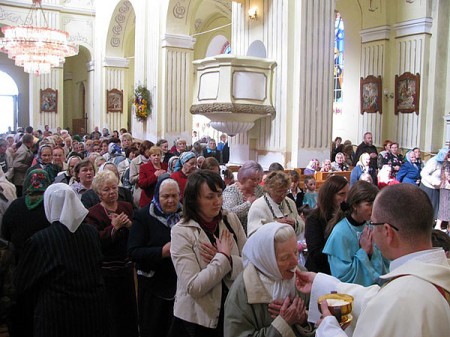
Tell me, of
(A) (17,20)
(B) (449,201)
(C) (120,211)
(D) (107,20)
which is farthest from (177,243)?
(A) (17,20)

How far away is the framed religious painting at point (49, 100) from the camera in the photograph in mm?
22078

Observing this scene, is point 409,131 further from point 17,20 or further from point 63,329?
point 17,20

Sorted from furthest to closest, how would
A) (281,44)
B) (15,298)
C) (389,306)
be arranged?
(281,44) → (15,298) → (389,306)

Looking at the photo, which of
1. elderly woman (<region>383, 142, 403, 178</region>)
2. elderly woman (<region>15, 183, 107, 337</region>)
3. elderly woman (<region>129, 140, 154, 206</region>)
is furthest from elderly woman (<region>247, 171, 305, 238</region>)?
elderly woman (<region>383, 142, 403, 178</region>)

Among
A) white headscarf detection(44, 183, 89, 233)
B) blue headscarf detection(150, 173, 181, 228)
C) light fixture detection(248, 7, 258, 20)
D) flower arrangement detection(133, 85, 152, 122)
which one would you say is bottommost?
blue headscarf detection(150, 173, 181, 228)

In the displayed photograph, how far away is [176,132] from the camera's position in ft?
52.0

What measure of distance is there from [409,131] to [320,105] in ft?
12.5

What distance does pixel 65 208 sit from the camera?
10.3ft

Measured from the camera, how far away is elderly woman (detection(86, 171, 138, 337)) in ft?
12.9

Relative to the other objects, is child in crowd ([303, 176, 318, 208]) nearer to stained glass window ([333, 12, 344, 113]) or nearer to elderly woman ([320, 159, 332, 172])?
elderly woman ([320, 159, 332, 172])

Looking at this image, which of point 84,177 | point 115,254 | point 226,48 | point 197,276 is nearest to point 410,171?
point 84,177

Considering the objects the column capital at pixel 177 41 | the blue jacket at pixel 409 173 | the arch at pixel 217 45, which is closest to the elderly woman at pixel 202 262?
the blue jacket at pixel 409 173

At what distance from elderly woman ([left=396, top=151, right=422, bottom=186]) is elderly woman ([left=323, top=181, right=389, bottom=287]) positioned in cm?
668

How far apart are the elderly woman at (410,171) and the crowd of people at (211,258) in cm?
543
